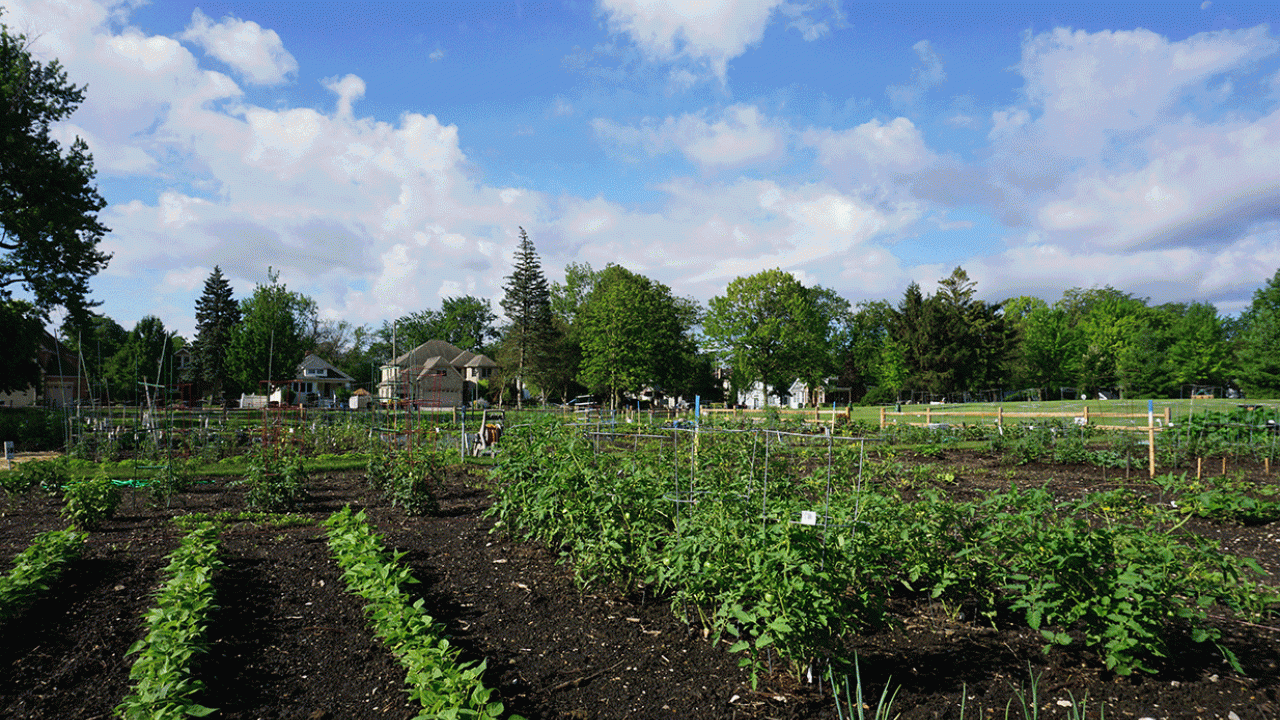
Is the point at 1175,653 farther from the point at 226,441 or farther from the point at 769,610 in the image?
the point at 226,441

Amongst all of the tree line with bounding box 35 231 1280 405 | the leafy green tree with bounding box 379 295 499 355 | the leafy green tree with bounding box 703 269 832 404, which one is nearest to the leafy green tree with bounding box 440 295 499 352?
the leafy green tree with bounding box 379 295 499 355

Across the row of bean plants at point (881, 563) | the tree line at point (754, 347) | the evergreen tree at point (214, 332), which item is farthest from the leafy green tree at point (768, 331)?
the row of bean plants at point (881, 563)

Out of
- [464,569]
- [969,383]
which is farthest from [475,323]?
[464,569]

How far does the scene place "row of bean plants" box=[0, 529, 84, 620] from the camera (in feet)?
13.7

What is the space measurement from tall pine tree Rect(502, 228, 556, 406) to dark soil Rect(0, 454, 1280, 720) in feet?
142

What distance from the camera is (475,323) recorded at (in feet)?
273

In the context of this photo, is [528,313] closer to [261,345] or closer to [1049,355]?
[261,345]

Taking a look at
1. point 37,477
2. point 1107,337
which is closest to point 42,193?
point 37,477

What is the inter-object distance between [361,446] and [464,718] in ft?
48.4

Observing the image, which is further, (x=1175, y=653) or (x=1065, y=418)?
(x=1065, y=418)

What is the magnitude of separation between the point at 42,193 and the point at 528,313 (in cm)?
2901

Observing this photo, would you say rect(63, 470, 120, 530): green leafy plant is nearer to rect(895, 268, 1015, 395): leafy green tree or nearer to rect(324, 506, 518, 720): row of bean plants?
rect(324, 506, 518, 720): row of bean plants

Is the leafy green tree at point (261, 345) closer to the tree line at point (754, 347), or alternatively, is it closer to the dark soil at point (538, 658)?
the tree line at point (754, 347)

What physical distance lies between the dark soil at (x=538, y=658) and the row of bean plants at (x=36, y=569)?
17 centimetres
